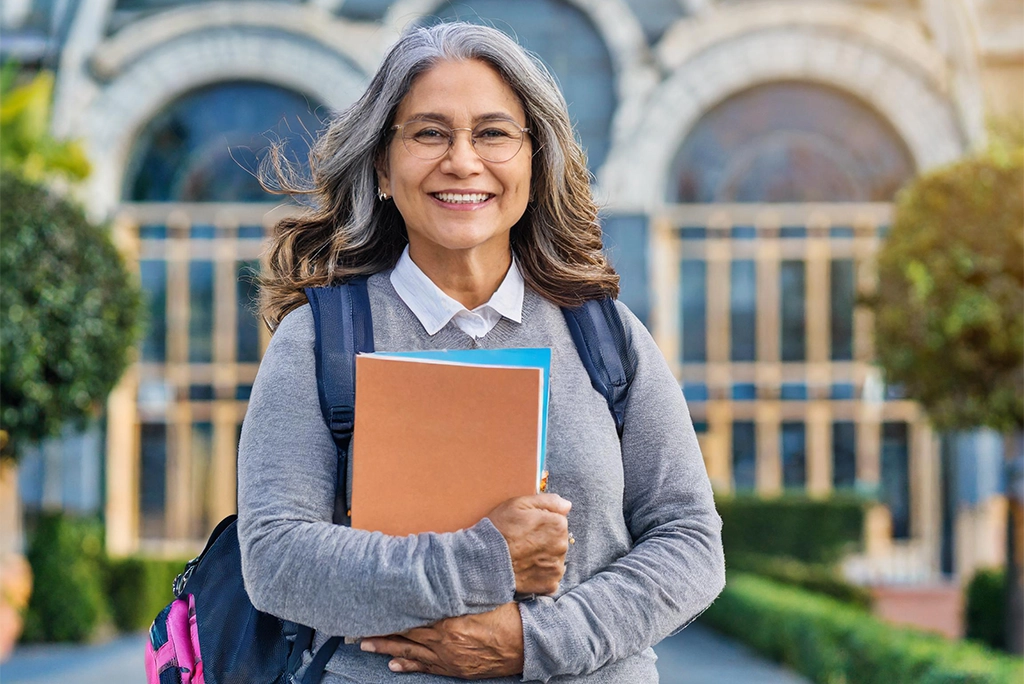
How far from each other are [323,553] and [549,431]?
0.40 metres

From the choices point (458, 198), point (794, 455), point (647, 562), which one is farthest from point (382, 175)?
point (794, 455)

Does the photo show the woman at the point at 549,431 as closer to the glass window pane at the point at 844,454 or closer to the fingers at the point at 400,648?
the fingers at the point at 400,648

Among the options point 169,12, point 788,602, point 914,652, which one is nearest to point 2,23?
point 169,12

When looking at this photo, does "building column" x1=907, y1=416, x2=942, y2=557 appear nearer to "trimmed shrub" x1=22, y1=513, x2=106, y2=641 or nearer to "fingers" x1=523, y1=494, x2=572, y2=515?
"trimmed shrub" x1=22, y1=513, x2=106, y2=641

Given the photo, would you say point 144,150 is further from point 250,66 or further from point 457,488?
point 457,488

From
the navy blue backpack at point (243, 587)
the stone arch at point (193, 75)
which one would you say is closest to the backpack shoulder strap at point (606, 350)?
the navy blue backpack at point (243, 587)

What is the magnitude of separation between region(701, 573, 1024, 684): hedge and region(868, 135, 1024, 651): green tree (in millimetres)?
1401

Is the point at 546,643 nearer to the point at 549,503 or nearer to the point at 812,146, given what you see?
the point at 549,503

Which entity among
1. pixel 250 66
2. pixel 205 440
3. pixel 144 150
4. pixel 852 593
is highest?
pixel 250 66

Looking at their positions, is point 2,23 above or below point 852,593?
above

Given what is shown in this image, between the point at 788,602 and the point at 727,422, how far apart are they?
14.7ft

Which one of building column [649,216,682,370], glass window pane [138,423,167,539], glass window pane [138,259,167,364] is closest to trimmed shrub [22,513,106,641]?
glass window pane [138,423,167,539]

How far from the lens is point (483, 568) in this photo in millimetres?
1801

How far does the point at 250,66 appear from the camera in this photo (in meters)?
14.0
